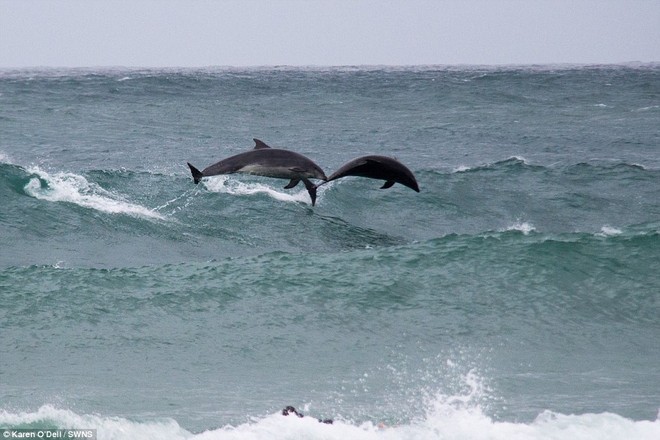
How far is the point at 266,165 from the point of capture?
52.2 ft

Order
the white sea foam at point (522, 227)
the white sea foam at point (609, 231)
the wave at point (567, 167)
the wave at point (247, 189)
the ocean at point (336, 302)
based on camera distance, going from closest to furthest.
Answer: the ocean at point (336, 302) → the white sea foam at point (609, 231) → the white sea foam at point (522, 227) → the wave at point (247, 189) → the wave at point (567, 167)

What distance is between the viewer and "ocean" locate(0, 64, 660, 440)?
41.5 feet

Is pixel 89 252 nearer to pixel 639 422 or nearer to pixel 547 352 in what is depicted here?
pixel 547 352

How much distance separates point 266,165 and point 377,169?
1.96 m

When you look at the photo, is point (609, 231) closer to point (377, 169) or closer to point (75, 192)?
point (377, 169)

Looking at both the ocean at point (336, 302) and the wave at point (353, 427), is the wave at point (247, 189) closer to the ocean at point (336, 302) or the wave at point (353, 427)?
the ocean at point (336, 302)

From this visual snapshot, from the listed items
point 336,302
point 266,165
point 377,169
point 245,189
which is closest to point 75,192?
point 245,189

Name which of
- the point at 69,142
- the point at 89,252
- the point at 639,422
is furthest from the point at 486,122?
the point at 639,422

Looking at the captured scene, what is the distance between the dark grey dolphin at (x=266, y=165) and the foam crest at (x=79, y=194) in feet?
28.3

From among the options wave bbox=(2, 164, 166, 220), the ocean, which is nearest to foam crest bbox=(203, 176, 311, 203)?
the ocean

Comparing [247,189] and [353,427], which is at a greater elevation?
[247,189]

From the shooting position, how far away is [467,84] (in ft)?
249

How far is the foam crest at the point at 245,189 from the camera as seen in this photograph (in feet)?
84.9

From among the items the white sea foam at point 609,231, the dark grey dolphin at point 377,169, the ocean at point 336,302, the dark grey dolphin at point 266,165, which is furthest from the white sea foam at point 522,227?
the dark grey dolphin at point 266,165
